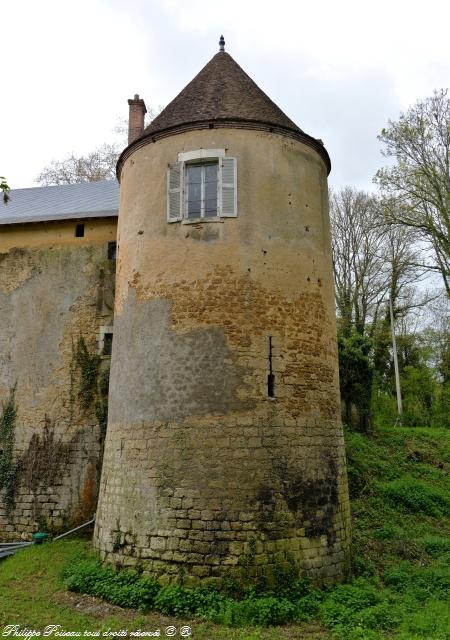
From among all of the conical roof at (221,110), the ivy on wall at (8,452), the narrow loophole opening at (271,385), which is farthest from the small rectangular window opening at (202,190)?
the ivy on wall at (8,452)

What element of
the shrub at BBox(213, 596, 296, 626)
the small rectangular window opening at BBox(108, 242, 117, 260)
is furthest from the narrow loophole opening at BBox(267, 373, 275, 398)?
the small rectangular window opening at BBox(108, 242, 117, 260)

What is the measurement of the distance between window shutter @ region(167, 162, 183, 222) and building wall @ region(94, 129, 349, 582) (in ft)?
0.51

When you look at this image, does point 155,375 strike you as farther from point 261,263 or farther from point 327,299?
point 327,299

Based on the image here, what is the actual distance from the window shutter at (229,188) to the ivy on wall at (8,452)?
6.87 metres

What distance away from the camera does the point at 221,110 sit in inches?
368

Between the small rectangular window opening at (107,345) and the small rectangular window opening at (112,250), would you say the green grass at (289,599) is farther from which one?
the small rectangular window opening at (112,250)

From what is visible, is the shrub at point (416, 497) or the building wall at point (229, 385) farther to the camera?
the shrub at point (416, 497)

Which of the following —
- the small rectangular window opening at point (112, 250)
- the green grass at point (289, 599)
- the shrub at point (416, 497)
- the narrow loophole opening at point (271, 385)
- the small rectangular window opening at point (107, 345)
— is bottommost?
the green grass at point (289, 599)

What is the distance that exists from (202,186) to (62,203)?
21.7 feet

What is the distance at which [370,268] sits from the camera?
24.4 m

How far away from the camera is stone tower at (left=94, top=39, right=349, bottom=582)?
7742mm

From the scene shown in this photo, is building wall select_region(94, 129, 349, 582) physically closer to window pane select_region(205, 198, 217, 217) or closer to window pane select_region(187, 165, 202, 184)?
window pane select_region(205, 198, 217, 217)

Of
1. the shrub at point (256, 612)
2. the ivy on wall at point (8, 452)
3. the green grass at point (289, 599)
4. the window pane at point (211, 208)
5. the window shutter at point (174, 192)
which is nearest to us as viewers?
the green grass at point (289, 599)

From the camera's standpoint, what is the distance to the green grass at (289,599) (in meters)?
6.66
